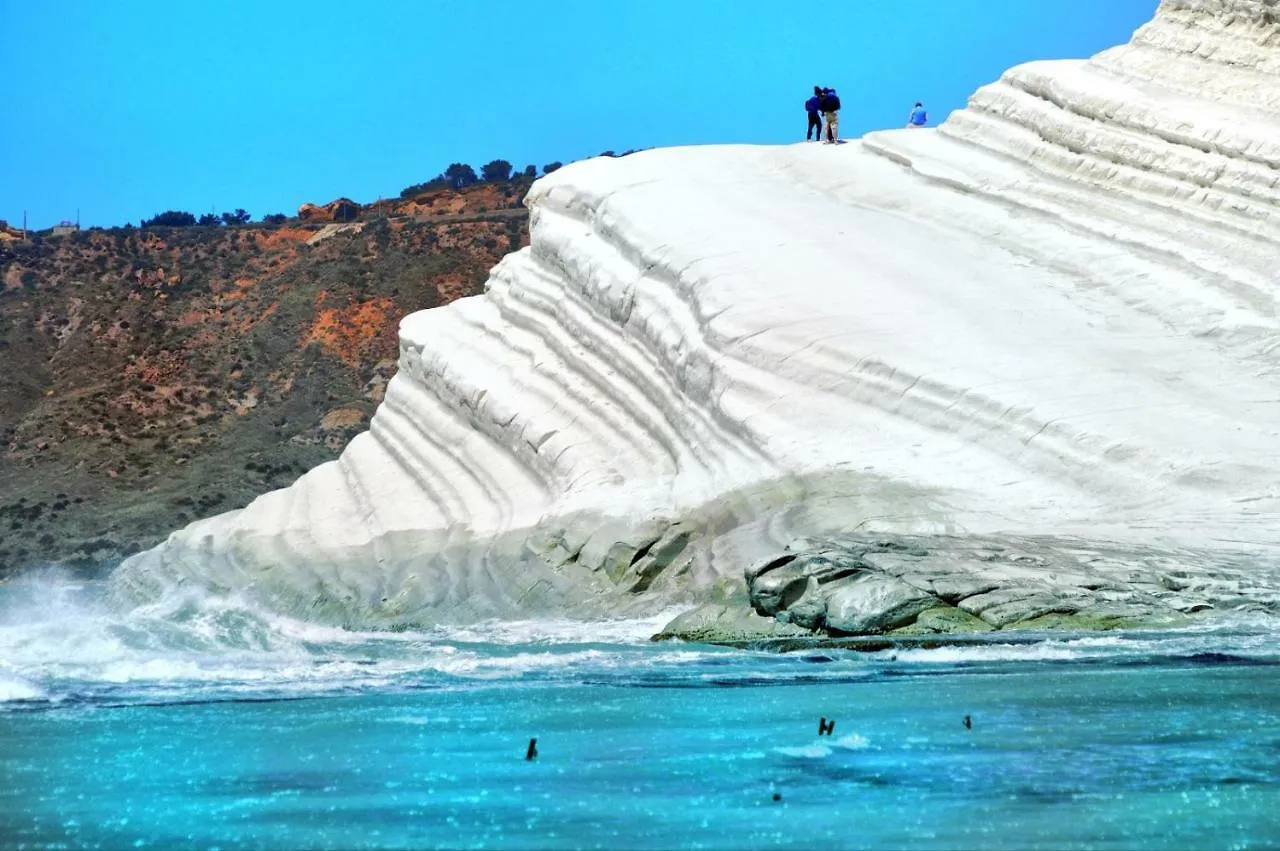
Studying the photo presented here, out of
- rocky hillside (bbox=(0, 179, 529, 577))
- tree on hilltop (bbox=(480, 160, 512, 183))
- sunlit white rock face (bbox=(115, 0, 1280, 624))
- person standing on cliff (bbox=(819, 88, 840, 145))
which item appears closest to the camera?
sunlit white rock face (bbox=(115, 0, 1280, 624))

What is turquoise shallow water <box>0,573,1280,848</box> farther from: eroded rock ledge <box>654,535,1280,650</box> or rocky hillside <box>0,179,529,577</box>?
rocky hillside <box>0,179,529,577</box>

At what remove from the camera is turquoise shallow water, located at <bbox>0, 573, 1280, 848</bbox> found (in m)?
7.79

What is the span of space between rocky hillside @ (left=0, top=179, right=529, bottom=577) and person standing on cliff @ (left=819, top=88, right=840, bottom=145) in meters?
19.9

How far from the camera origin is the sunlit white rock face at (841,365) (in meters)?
17.5

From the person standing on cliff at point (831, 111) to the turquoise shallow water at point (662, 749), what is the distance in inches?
553

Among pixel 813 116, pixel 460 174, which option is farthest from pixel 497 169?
pixel 813 116

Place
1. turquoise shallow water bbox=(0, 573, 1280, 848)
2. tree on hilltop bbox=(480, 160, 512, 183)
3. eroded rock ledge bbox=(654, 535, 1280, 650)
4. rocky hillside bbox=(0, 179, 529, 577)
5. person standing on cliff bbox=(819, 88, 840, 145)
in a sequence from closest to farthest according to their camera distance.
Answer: turquoise shallow water bbox=(0, 573, 1280, 848) → eroded rock ledge bbox=(654, 535, 1280, 650) → person standing on cliff bbox=(819, 88, 840, 145) → rocky hillside bbox=(0, 179, 529, 577) → tree on hilltop bbox=(480, 160, 512, 183)

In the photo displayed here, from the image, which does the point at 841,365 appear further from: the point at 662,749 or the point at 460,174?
the point at 460,174

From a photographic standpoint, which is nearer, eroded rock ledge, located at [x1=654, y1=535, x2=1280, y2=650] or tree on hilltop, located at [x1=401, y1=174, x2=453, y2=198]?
eroded rock ledge, located at [x1=654, y1=535, x2=1280, y2=650]

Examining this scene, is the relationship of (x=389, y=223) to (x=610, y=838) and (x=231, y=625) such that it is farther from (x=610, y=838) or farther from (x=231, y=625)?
(x=610, y=838)

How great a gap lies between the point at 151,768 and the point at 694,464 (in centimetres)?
1065

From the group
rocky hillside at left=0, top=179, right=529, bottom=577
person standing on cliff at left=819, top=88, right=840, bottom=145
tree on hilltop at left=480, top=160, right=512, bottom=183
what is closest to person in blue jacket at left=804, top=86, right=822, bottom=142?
person standing on cliff at left=819, top=88, right=840, bottom=145

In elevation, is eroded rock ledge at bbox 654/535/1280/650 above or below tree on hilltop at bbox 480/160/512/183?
below

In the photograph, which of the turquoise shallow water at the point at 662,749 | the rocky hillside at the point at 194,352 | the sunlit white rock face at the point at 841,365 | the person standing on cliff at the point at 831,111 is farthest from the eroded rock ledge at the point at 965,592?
the rocky hillside at the point at 194,352
